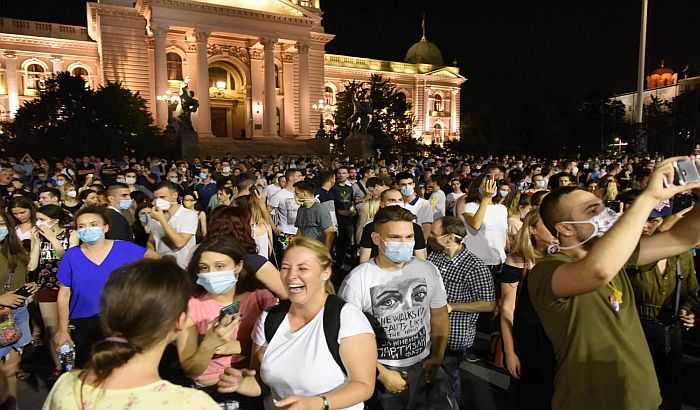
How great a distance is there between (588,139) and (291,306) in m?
56.3

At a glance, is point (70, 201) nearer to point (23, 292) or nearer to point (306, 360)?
point (23, 292)

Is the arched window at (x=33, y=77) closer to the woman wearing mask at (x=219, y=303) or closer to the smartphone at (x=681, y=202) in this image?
the smartphone at (x=681, y=202)

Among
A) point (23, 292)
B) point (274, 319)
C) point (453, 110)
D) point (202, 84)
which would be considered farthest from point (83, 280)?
point (453, 110)

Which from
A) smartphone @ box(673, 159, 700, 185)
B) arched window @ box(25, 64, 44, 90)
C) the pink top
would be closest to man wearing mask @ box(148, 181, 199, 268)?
the pink top

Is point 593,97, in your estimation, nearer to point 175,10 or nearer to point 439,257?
point 175,10

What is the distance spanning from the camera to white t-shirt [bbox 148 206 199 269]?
18.3ft

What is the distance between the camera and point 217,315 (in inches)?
129

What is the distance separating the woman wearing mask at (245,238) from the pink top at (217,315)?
90mm

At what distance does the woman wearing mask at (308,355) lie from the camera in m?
2.37

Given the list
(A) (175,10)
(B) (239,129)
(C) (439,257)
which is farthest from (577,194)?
(B) (239,129)

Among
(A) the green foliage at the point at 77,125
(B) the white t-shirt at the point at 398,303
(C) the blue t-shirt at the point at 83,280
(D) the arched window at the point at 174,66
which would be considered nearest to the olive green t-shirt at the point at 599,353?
(B) the white t-shirt at the point at 398,303

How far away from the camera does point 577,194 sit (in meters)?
2.42

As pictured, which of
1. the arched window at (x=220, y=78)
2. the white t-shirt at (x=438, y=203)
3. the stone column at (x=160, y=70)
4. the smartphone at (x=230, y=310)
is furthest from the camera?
the arched window at (x=220, y=78)

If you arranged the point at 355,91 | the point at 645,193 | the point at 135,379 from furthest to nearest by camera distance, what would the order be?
the point at 355,91
the point at 645,193
the point at 135,379
